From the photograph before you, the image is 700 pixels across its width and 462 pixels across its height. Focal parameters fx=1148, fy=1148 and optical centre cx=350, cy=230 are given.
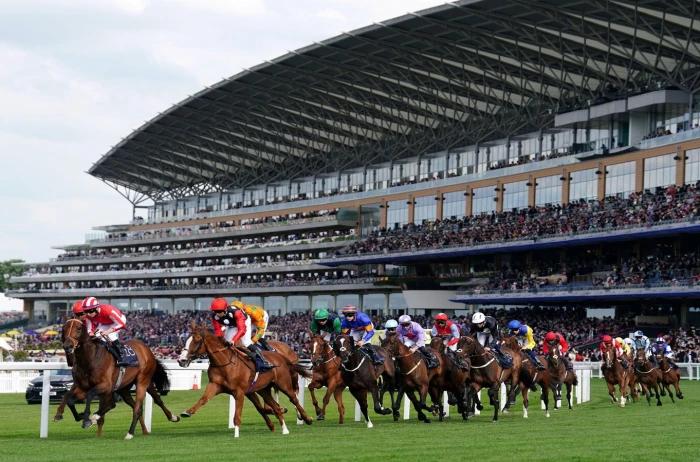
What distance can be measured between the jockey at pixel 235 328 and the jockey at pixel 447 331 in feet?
13.4

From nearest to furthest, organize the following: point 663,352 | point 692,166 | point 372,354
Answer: point 372,354
point 663,352
point 692,166

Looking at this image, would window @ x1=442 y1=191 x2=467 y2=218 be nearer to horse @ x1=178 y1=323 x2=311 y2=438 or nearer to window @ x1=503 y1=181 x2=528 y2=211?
window @ x1=503 y1=181 x2=528 y2=211

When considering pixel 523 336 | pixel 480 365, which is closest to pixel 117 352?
pixel 480 365

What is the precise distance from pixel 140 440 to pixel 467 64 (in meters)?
48.7

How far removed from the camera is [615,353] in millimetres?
25578

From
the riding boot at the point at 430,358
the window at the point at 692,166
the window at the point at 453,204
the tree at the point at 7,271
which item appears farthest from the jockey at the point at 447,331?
the tree at the point at 7,271

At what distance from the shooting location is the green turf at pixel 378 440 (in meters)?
12.5

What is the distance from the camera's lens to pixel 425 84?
66.3 metres

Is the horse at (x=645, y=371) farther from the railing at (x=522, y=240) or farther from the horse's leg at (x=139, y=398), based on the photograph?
the railing at (x=522, y=240)

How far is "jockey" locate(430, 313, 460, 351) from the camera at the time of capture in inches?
766

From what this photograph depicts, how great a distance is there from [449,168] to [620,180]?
1825 cm

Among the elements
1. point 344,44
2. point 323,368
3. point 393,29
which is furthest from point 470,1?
point 323,368

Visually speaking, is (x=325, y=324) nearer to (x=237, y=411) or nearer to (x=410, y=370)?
(x=410, y=370)

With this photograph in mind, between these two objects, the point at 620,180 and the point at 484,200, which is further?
the point at 484,200
